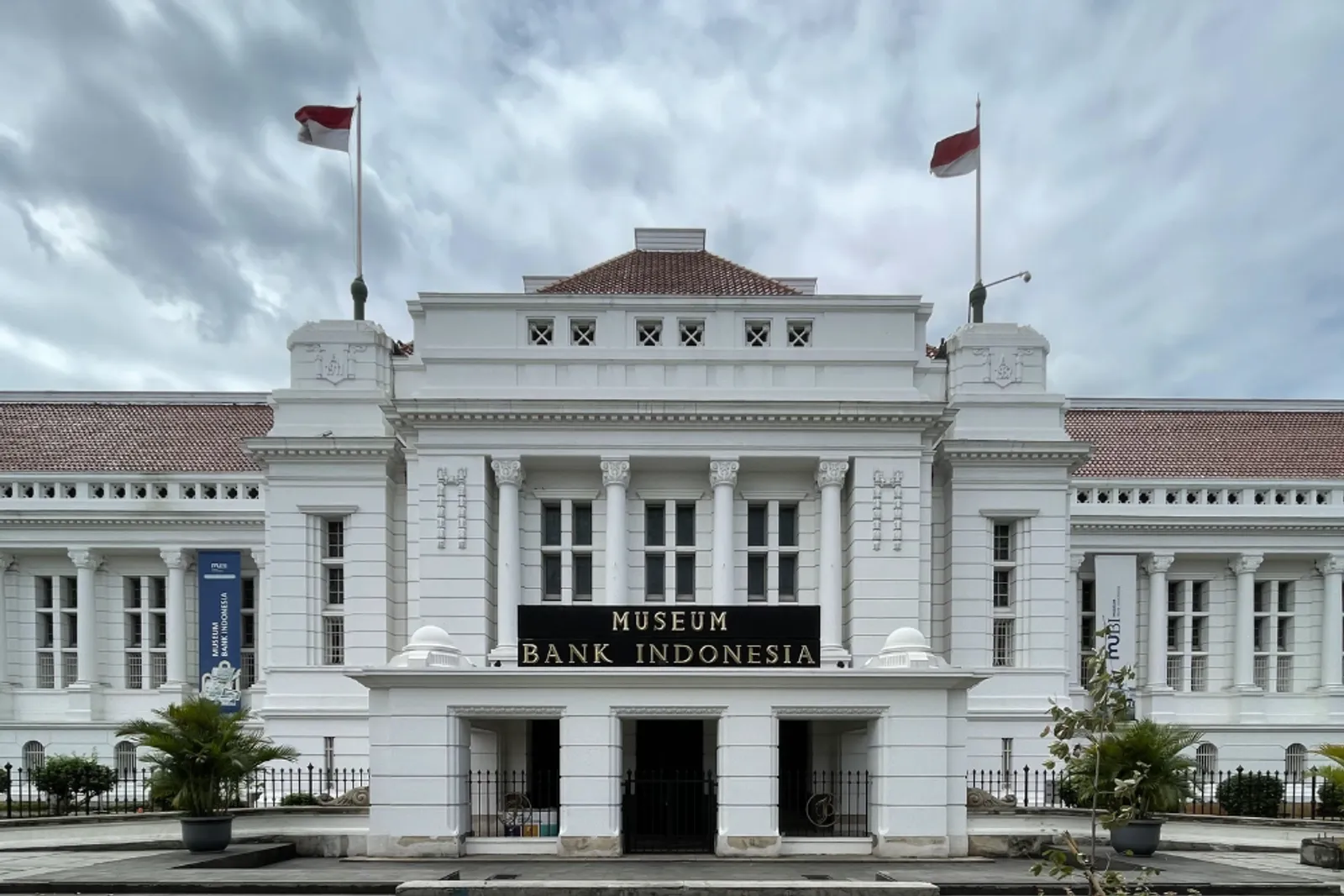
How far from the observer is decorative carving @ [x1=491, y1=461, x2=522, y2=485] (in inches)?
1151

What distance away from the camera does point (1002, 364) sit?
1309 inches

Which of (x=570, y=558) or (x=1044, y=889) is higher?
(x=570, y=558)

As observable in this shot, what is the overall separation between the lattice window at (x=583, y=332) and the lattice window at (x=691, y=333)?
9.20 feet

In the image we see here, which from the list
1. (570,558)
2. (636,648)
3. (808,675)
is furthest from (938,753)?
(570,558)

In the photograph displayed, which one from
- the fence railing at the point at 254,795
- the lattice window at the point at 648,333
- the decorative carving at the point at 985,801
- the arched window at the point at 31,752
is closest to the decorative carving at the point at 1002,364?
the lattice window at the point at 648,333

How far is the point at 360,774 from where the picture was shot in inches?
1206

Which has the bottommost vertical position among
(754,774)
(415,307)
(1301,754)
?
(1301,754)

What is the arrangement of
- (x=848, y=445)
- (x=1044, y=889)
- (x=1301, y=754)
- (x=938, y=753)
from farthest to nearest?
(x=1301, y=754)
(x=848, y=445)
(x=938, y=753)
(x=1044, y=889)

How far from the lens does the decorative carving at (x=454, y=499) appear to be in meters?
29.3

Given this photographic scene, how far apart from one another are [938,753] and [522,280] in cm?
2446

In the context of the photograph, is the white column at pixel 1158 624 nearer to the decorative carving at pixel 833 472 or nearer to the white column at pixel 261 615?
the decorative carving at pixel 833 472

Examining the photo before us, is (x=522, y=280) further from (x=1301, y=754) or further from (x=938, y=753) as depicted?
(x=1301, y=754)

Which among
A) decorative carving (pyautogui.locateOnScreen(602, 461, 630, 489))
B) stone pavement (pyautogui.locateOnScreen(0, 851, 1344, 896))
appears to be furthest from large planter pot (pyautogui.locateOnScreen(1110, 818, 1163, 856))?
decorative carving (pyautogui.locateOnScreen(602, 461, 630, 489))

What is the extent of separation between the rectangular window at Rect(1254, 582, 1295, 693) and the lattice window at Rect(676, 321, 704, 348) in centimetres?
2665
